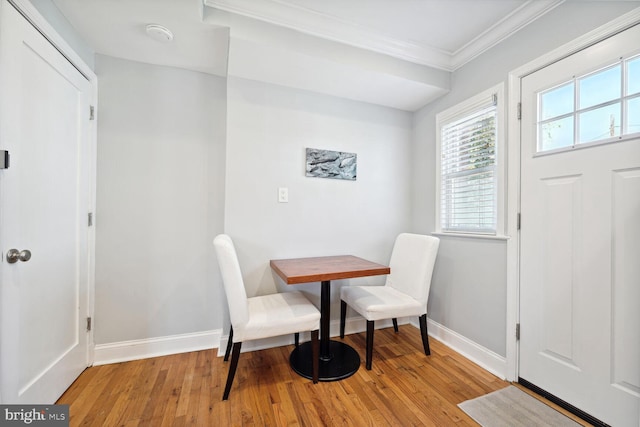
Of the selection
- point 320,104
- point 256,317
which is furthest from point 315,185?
point 256,317

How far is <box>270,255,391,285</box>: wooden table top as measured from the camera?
1.57 m

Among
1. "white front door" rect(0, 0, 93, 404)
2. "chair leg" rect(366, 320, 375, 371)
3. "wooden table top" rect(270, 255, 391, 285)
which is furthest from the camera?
"chair leg" rect(366, 320, 375, 371)

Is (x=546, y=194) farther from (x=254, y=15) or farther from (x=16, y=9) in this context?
(x=16, y=9)

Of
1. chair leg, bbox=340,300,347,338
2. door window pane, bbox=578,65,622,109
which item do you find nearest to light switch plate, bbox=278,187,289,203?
chair leg, bbox=340,300,347,338

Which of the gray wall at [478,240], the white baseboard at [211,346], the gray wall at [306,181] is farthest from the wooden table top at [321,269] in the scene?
the gray wall at [478,240]

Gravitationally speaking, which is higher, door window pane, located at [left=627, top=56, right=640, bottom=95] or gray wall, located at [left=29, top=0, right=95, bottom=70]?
gray wall, located at [left=29, top=0, right=95, bottom=70]

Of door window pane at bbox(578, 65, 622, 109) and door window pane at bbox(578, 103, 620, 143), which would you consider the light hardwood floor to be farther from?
door window pane at bbox(578, 65, 622, 109)

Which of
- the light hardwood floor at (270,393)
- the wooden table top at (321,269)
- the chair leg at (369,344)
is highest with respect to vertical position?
the wooden table top at (321,269)

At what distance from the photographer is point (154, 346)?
1.99 meters

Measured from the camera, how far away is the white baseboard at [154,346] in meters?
1.88

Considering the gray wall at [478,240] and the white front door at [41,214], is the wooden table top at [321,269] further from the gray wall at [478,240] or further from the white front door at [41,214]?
the white front door at [41,214]

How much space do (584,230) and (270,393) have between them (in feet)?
6.78

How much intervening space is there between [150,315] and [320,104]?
90.2 inches

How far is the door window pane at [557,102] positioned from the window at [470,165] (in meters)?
0.26
